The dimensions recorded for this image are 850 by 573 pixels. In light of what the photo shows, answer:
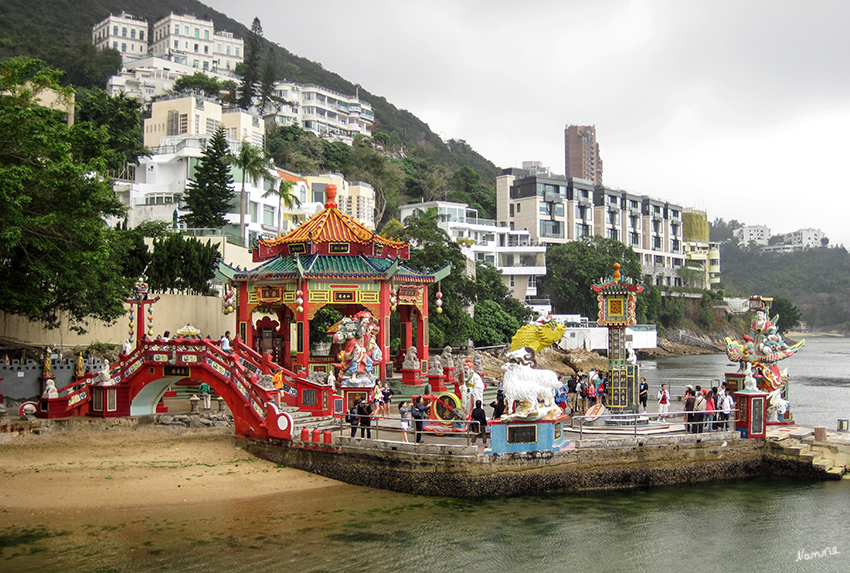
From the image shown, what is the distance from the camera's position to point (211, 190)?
5041 cm

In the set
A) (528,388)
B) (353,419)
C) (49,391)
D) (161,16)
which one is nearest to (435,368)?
(353,419)

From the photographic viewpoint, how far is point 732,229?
197125 millimetres

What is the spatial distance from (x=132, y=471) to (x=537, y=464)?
1022 cm

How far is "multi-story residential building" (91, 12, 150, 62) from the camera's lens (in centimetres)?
11256

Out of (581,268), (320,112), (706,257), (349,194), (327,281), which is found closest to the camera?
(327,281)

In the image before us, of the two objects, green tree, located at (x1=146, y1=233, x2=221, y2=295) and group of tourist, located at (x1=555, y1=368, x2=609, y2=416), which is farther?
green tree, located at (x1=146, y1=233, x2=221, y2=295)

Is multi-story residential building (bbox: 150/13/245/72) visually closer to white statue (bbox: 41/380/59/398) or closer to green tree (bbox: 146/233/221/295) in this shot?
green tree (bbox: 146/233/221/295)

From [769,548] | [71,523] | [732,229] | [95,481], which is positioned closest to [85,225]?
[95,481]

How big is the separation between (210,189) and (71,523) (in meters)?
37.7

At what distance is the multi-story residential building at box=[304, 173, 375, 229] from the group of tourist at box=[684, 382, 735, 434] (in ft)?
164

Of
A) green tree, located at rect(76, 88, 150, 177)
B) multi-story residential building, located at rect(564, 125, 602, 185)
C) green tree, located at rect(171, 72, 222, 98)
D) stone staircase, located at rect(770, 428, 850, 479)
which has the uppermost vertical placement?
multi-story residential building, located at rect(564, 125, 602, 185)

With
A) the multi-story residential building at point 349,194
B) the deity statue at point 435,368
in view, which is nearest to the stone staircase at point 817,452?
the deity statue at point 435,368

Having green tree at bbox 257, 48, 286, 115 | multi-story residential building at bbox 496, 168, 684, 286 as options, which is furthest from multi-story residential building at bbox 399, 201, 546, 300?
green tree at bbox 257, 48, 286, 115

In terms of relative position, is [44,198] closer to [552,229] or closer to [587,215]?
[552,229]
